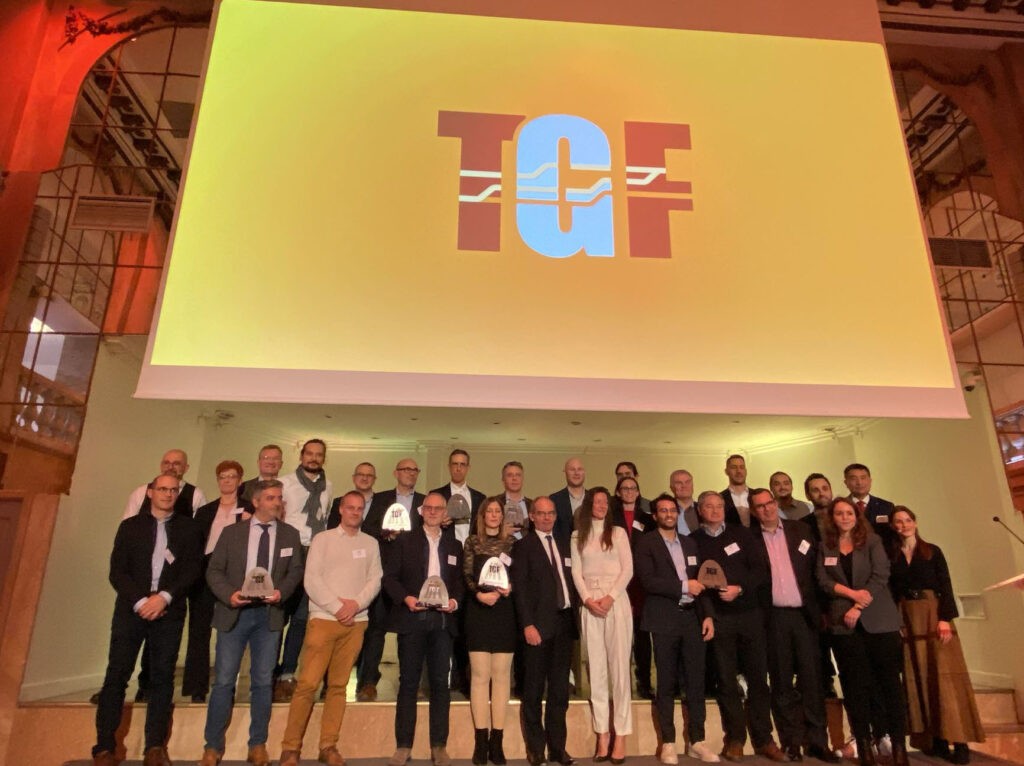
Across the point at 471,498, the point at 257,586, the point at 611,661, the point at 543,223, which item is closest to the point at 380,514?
the point at 471,498

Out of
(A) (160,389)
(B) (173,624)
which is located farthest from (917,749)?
(A) (160,389)

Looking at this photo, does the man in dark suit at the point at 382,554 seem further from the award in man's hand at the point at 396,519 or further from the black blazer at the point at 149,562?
the black blazer at the point at 149,562

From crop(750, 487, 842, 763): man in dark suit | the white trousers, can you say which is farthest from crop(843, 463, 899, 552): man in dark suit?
the white trousers

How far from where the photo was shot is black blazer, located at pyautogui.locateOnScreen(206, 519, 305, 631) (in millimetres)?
3206

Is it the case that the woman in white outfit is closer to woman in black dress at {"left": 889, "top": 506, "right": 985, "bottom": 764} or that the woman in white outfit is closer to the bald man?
woman in black dress at {"left": 889, "top": 506, "right": 985, "bottom": 764}

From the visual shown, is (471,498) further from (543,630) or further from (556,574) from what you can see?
(543,630)

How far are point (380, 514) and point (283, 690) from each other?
110 centimetres

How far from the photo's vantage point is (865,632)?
3336mm

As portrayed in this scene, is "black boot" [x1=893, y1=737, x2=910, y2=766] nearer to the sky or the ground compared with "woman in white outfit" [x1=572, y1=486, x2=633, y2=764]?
nearer to the ground

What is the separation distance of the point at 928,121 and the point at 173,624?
7.28 metres

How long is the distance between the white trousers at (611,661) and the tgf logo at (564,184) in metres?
2.23

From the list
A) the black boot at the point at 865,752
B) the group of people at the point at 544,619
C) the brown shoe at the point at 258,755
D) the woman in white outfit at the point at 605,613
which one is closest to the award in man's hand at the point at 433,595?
the group of people at the point at 544,619

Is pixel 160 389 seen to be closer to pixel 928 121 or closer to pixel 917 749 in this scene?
pixel 917 749

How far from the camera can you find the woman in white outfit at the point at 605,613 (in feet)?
10.9
